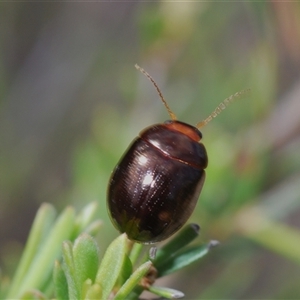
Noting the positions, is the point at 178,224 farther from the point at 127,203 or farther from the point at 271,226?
the point at 271,226

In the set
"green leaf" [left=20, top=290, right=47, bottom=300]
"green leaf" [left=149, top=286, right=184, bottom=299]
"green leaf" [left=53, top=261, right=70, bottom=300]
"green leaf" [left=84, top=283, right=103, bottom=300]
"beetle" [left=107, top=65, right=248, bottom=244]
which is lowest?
"green leaf" [left=20, top=290, right=47, bottom=300]

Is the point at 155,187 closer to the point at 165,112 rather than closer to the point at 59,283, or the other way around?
the point at 59,283

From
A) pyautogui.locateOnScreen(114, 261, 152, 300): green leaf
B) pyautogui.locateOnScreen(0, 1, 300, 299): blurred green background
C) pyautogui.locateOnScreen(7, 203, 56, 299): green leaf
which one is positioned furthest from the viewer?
pyautogui.locateOnScreen(0, 1, 300, 299): blurred green background

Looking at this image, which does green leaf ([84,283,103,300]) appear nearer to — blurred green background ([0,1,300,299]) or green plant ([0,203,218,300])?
green plant ([0,203,218,300])

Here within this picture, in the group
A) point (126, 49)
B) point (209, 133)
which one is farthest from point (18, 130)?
point (209, 133)

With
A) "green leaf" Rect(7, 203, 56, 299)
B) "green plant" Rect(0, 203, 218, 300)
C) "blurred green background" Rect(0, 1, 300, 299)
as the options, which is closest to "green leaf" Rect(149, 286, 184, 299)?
"green plant" Rect(0, 203, 218, 300)

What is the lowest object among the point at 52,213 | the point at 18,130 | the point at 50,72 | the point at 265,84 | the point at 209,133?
the point at 18,130
